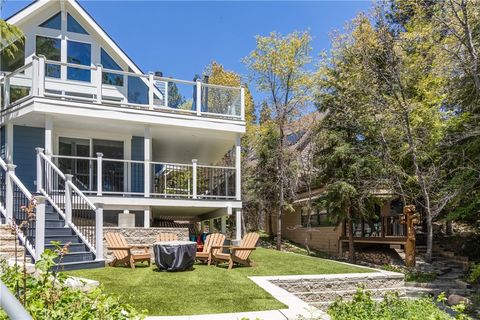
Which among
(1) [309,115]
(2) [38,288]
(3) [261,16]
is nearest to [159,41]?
(3) [261,16]

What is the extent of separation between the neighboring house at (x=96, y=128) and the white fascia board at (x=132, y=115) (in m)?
0.03

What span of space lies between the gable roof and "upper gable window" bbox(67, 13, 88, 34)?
0.37m

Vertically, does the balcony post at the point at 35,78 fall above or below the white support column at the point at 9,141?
above

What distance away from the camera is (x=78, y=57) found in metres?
15.7

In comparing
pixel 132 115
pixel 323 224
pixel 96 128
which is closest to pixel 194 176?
pixel 132 115

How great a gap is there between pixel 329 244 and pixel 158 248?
Result: 15116mm

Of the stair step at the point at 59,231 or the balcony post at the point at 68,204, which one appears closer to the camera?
the stair step at the point at 59,231

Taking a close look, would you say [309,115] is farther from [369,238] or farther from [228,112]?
[228,112]

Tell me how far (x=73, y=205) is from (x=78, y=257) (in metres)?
1.77

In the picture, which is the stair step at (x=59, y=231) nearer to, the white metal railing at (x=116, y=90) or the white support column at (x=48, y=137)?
the white support column at (x=48, y=137)

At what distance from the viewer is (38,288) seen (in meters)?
4.12

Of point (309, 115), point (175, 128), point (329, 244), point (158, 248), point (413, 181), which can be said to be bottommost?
point (329, 244)

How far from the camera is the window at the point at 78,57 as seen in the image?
14938 mm

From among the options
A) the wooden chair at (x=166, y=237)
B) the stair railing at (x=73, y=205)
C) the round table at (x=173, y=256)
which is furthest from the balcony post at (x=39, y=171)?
the round table at (x=173, y=256)
